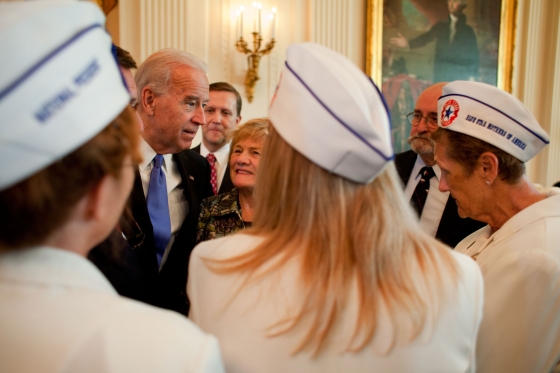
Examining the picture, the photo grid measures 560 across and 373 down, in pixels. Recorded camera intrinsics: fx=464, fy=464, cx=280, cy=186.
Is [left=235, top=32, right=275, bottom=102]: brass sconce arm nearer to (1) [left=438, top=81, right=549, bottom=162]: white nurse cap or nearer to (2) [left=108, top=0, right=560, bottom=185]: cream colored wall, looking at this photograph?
(2) [left=108, top=0, right=560, bottom=185]: cream colored wall

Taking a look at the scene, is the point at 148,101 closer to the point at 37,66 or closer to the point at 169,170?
the point at 169,170

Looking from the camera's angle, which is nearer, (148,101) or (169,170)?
(148,101)

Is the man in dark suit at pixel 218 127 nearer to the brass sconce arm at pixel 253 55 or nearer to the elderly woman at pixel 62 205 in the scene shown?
the brass sconce arm at pixel 253 55

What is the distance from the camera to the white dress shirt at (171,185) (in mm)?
2699

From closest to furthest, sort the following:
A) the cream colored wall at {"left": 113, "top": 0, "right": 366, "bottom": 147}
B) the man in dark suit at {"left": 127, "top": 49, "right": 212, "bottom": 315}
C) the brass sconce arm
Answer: the man in dark suit at {"left": 127, "top": 49, "right": 212, "bottom": 315}
the cream colored wall at {"left": 113, "top": 0, "right": 366, "bottom": 147}
the brass sconce arm

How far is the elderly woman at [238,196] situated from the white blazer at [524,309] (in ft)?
4.78

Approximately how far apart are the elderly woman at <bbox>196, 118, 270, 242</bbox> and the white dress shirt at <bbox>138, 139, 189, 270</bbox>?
5.3 inches

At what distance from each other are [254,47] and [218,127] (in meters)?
1.53

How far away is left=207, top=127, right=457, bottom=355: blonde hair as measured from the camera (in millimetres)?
1100

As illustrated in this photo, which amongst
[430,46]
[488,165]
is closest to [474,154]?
[488,165]

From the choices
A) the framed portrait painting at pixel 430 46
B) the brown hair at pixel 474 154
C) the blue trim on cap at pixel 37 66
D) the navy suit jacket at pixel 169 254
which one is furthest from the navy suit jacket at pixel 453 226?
the framed portrait painting at pixel 430 46

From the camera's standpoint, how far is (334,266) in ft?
3.69

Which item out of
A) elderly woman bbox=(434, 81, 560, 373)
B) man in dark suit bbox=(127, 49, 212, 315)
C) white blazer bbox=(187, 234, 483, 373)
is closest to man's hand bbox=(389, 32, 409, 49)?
man in dark suit bbox=(127, 49, 212, 315)

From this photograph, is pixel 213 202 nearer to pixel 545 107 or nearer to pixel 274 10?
pixel 274 10
